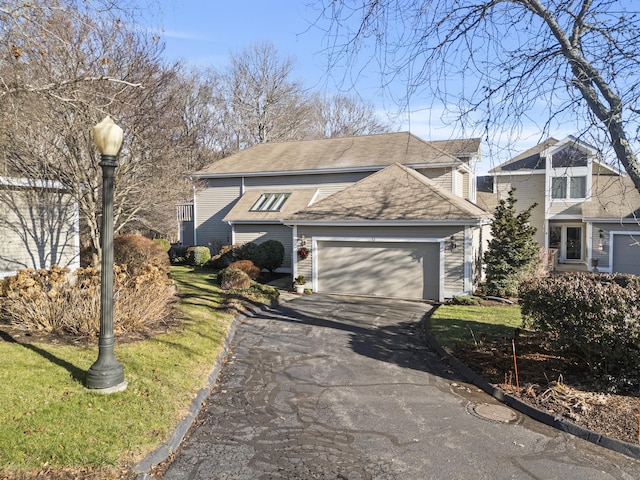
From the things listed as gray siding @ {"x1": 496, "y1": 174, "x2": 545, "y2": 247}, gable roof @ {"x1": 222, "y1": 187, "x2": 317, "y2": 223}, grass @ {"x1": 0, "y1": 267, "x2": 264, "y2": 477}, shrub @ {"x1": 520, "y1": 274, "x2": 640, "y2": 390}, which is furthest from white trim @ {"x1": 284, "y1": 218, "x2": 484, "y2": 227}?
gray siding @ {"x1": 496, "y1": 174, "x2": 545, "y2": 247}

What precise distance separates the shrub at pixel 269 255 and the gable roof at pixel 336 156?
441cm

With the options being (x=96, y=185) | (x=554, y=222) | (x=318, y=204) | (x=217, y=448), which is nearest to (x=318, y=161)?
(x=318, y=204)

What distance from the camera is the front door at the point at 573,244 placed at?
25.7m

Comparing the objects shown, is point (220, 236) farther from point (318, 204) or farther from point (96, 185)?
point (96, 185)

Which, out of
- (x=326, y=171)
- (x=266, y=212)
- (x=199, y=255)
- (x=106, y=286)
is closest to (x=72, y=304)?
(x=106, y=286)

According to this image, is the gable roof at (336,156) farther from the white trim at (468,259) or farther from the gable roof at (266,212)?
the white trim at (468,259)

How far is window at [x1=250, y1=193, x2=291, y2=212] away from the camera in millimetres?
21923

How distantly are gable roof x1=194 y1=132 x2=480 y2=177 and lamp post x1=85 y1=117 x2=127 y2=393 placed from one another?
15.7 metres

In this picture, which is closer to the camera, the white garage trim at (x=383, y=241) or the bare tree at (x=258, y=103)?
the white garage trim at (x=383, y=241)

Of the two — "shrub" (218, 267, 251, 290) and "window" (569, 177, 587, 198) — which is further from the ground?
"window" (569, 177, 587, 198)

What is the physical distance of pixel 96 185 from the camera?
12797mm

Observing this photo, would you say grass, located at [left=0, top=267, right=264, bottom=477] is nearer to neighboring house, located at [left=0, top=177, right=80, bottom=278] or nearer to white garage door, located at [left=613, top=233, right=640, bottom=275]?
neighboring house, located at [left=0, top=177, right=80, bottom=278]

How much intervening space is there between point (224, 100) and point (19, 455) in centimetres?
3532

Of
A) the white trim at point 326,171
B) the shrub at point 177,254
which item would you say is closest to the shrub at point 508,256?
the white trim at point 326,171
